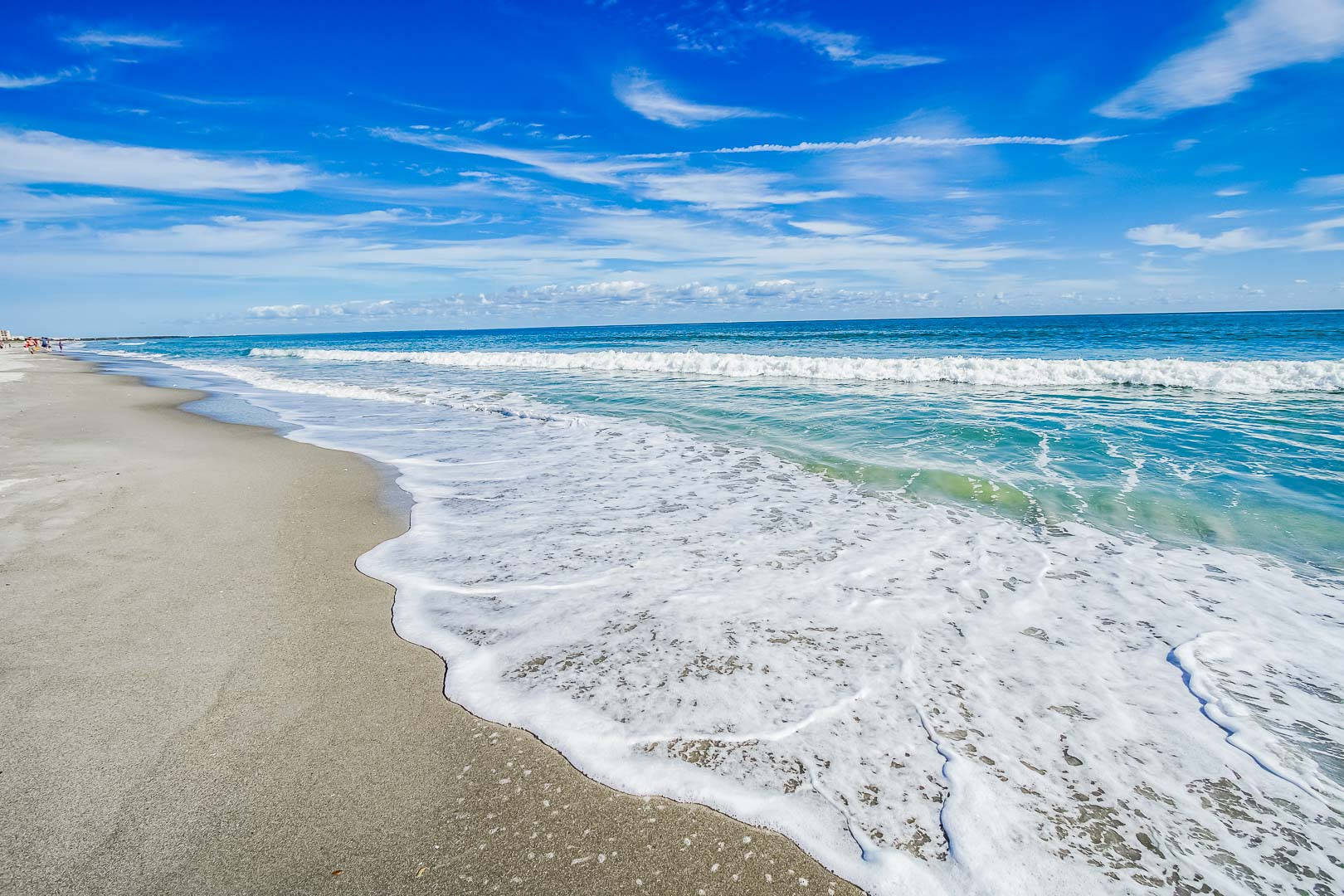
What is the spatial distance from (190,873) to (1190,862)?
11.6 ft

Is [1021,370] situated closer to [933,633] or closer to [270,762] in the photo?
[933,633]

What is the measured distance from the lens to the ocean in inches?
94.4

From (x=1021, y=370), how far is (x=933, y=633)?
17964mm

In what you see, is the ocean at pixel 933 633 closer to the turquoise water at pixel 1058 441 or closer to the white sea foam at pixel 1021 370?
the turquoise water at pixel 1058 441

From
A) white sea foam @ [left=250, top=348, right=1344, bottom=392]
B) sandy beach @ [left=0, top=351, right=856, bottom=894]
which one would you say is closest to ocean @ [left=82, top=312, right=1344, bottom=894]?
sandy beach @ [left=0, top=351, right=856, bottom=894]

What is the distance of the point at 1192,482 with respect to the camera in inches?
279

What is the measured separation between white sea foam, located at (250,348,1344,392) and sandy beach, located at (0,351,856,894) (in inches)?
725

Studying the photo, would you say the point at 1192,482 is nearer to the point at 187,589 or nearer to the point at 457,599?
the point at 457,599

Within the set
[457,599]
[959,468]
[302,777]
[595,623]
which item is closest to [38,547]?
[457,599]

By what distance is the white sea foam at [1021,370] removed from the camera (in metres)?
15.2

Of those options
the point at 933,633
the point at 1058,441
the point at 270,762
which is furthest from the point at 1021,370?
the point at 270,762

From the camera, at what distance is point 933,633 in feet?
12.5

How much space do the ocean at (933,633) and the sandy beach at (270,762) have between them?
22 centimetres

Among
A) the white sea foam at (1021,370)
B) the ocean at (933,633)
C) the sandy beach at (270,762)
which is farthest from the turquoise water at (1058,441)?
the sandy beach at (270,762)
